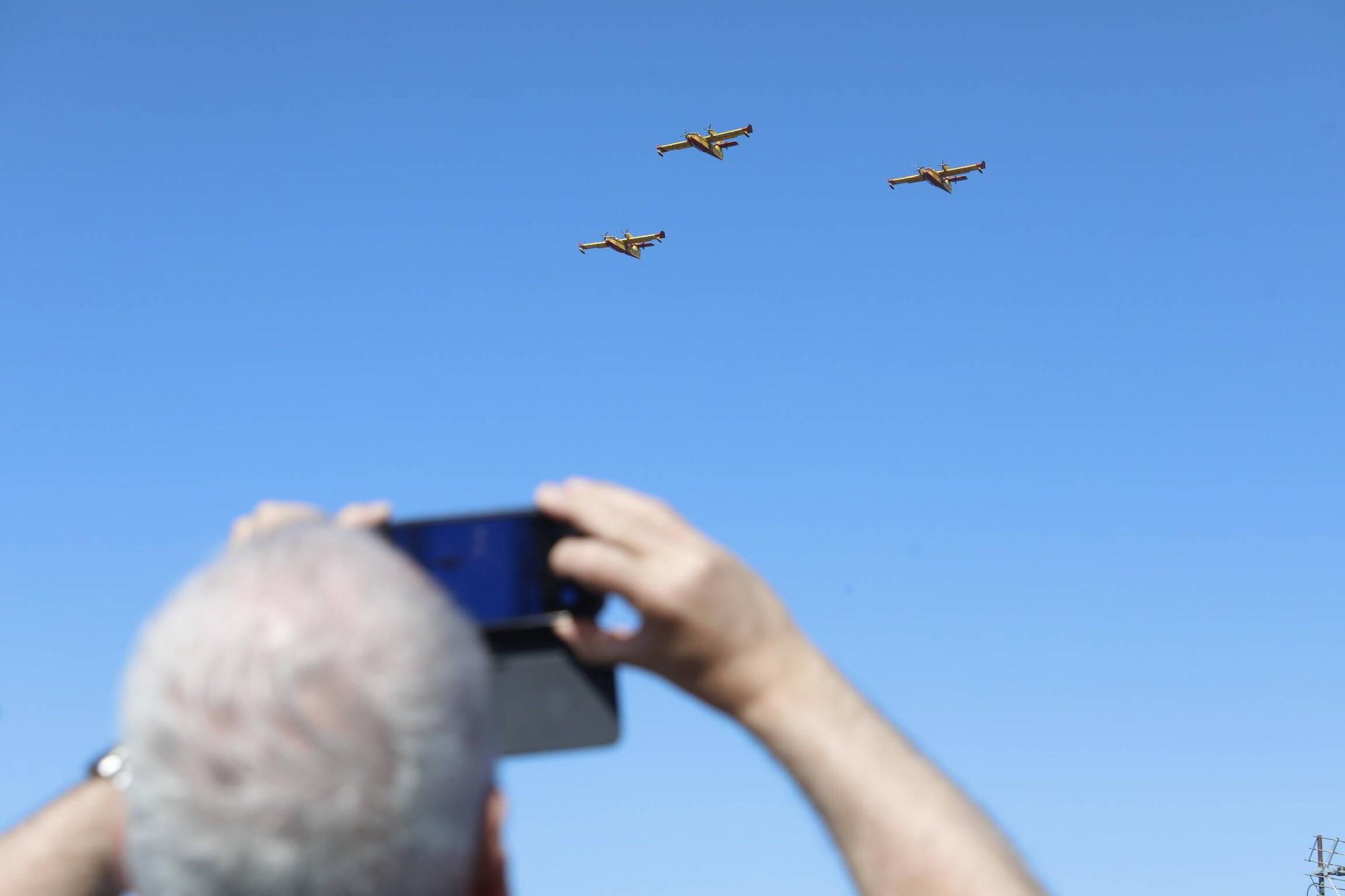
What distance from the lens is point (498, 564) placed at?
2.42m

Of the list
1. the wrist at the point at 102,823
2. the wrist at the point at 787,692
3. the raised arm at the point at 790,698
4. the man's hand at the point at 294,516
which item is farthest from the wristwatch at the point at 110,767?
the wrist at the point at 787,692

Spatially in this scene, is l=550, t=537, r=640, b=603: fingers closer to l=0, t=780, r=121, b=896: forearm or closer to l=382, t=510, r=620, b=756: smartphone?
l=382, t=510, r=620, b=756: smartphone

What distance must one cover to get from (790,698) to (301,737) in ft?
2.82

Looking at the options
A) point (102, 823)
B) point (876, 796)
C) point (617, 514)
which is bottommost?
point (876, 796)

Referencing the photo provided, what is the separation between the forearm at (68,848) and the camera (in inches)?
99.1

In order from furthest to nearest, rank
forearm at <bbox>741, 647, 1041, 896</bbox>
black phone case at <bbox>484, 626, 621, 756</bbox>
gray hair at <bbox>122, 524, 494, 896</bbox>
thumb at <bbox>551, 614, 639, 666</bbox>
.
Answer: black phone case at <bbox>484, 626, 621, 756</bbox> → thumb at <bbox>551, 614, 639, 666</bbox> → forearm at <bbox>741, 647, 1041, 896</bbox> → gray hair at <bbox>122, 524, 494, 896</bbox>

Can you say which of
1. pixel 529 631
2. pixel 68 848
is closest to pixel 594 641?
pixel 529 631

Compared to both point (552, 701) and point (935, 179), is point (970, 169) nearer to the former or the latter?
point (935, 179)

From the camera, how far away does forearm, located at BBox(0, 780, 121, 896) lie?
2.52 metres

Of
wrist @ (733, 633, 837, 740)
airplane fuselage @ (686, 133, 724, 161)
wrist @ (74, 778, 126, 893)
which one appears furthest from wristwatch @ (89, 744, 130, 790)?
airplane fuselage @ (686, 133, 724, 161)

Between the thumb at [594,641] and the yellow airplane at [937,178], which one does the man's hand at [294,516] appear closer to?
the thumb at [594,641]

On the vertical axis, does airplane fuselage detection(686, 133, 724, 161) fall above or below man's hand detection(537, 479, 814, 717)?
above

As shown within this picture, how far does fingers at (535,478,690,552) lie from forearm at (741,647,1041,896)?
0.32 m

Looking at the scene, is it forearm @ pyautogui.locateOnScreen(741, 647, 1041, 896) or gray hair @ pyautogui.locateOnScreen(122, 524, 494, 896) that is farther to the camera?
forearm @ pyautogui.locateOnScreen(741, 647, 1041, 896)
